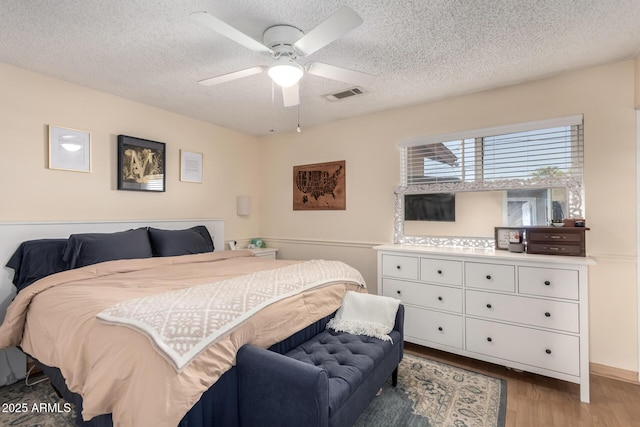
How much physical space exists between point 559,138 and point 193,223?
3764mm

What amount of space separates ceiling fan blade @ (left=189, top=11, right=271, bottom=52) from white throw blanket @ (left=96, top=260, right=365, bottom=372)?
1.36 metres

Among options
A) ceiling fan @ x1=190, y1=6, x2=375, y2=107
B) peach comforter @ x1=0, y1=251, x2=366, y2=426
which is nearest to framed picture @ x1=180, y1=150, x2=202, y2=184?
peach comforter @ x1=0, y1=251, x2=366, y2=426

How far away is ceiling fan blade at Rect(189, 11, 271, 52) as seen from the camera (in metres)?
1.49

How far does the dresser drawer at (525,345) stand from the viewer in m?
2.19

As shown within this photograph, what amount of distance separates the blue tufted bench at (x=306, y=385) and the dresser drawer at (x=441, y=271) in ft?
3.66

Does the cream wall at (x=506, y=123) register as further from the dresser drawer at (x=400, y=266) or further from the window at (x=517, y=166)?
the dresser drawer at (x=400, y=266)

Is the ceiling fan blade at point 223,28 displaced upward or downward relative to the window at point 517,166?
upward

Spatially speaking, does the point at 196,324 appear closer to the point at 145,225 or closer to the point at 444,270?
the point at 444,270

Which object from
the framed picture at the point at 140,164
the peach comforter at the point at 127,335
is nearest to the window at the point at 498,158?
the peach comforter at the point at 127,335

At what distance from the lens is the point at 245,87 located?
2896 millimetres

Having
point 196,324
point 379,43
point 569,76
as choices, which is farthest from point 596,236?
point 196,324

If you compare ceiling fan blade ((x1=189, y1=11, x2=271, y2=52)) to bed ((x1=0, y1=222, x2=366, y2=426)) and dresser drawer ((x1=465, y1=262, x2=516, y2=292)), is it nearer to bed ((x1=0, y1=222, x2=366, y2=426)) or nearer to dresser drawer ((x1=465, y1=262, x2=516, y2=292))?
bed ((x1=0, y1=222, x2=366, y2=426))

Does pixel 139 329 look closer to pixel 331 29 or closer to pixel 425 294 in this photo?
pixel 331 29

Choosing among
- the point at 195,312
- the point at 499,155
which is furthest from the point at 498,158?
the point at 195,312
